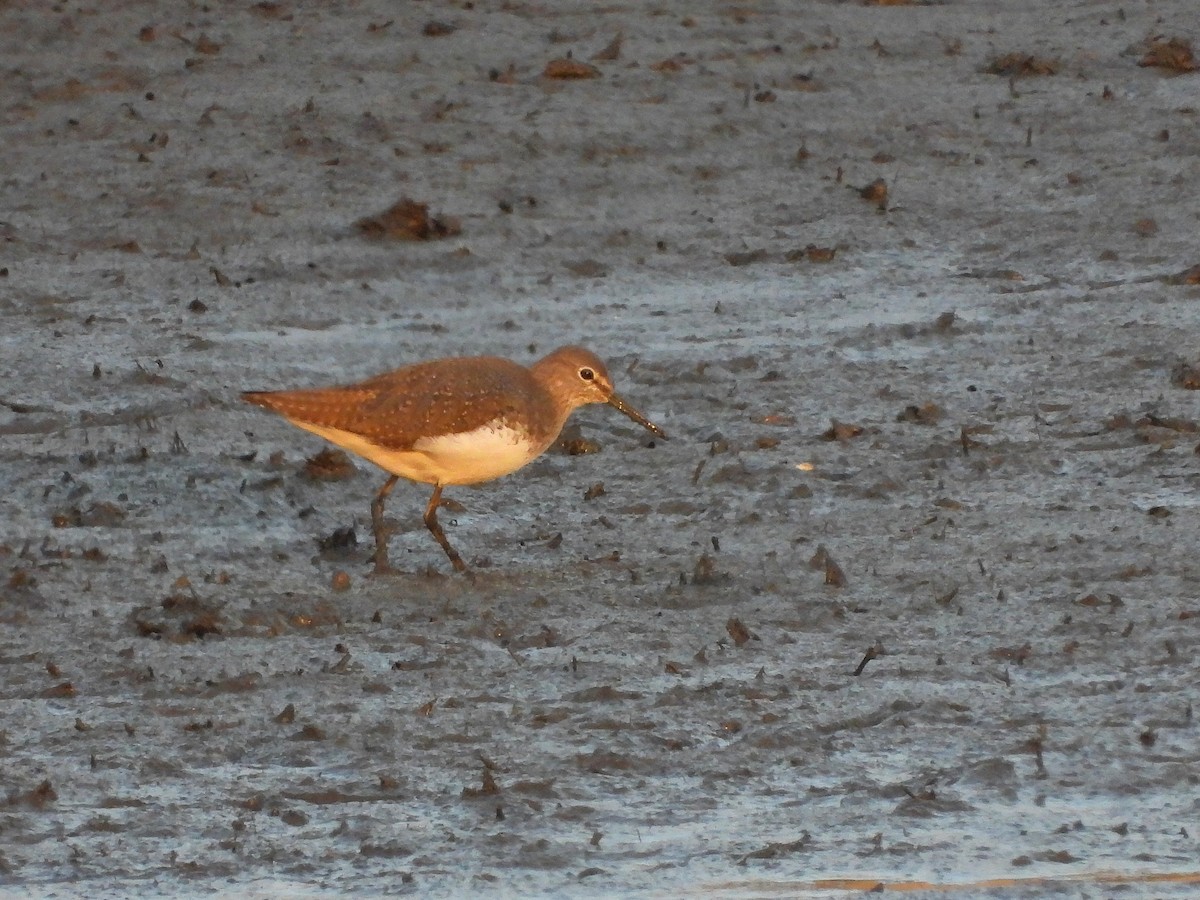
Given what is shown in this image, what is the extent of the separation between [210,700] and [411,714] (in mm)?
544

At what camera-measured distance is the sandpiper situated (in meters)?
7.00

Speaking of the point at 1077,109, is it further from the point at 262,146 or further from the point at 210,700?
the point at 210,700

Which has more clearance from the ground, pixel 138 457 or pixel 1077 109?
pixel 1077 109

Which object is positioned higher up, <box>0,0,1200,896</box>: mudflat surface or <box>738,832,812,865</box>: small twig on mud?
<box>0,0,1200,896</box>: mudflat surface

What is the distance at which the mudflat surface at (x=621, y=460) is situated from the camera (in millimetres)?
5352

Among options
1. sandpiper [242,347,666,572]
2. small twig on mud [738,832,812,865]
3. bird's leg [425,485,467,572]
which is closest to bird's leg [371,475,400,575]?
sandpiper [242,347,666,572]

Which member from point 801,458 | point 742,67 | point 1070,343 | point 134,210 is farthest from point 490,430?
point 742,67

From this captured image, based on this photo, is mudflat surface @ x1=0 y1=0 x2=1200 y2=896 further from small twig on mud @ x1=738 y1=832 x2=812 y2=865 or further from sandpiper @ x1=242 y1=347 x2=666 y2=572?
sandpiper @ x1=242 y1=347 x2=666 y2=572

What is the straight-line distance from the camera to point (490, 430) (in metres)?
7.05

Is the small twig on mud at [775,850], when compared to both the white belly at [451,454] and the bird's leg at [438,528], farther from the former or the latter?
the white belly at [451,454]

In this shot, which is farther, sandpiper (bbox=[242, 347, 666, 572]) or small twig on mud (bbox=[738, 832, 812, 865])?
sandpiper (bbox=[242, 347, 666, 572])

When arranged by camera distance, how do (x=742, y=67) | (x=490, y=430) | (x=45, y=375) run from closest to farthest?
(x=490, y=430), (x=45, y=375), (x=742, y=67)

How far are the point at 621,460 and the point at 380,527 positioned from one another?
1.17 m

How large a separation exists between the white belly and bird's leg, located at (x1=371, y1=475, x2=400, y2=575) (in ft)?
0.21
